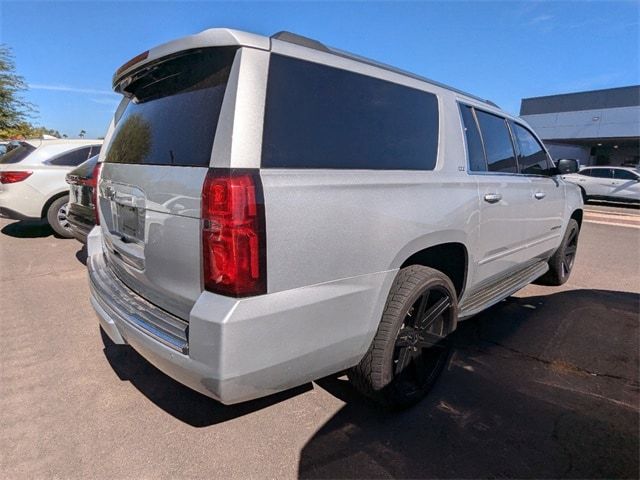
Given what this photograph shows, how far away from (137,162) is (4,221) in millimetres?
8662

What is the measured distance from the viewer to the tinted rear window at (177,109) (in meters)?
1.77

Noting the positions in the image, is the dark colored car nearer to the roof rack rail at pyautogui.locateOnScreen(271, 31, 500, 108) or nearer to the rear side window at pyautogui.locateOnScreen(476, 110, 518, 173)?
the roof rack rail at pyautogui.locateOnScreen(271, 31, 500, 108)

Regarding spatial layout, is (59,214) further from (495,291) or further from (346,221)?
(495,291)

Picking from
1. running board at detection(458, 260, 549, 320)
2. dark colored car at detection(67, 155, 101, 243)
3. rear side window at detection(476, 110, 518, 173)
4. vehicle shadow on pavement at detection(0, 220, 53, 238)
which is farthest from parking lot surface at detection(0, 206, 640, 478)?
vehicle shadow on pavement at detection(0, 220, 53, 238)

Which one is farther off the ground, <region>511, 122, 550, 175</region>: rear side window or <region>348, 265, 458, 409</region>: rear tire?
<region>511, 122, 550, 175</region>: rear side window

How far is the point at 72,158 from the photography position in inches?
278

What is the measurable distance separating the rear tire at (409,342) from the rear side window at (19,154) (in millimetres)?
6921

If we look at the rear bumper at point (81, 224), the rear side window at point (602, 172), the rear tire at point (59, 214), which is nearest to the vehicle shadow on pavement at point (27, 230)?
the rear tire at point (59, 214)

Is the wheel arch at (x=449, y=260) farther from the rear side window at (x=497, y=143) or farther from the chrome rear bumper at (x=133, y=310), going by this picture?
the chrome rear bumper at (x=133, y=310)

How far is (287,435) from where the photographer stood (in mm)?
2268

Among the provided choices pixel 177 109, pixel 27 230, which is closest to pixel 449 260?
pixel 177 109

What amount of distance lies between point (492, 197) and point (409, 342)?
1.26 meters

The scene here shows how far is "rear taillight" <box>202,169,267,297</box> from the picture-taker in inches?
63.2

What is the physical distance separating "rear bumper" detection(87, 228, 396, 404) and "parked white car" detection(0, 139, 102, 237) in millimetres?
5606
